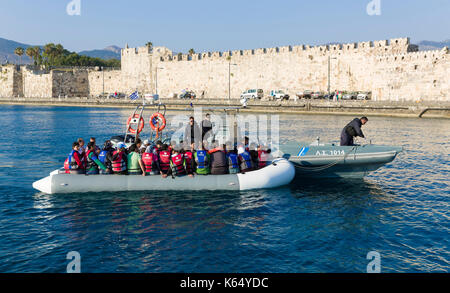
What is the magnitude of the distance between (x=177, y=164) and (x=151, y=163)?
2.43 ft

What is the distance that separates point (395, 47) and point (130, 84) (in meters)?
44.2

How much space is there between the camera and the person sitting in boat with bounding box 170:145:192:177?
12.2 metres

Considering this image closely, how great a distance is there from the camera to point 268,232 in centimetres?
961

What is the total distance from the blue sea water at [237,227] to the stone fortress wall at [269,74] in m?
29.0

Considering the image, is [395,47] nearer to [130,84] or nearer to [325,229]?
[325,229]

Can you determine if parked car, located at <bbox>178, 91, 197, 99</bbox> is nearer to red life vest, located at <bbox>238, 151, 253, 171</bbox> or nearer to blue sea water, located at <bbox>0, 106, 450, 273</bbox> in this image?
blue sea water, located at <bbox>0, 106, 450, 273</bbox>

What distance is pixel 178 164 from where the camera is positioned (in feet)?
40.3

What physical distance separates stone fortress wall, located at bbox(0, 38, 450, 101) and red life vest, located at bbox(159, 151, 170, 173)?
114 ft

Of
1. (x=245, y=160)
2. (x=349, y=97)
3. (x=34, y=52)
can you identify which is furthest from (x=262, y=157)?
(x=34, y=52)

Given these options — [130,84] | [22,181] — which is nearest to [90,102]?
[130,84]

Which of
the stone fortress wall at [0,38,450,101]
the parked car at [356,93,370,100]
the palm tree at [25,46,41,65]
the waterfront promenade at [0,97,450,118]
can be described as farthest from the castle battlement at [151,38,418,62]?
the palm tree at [25,46,41,65]

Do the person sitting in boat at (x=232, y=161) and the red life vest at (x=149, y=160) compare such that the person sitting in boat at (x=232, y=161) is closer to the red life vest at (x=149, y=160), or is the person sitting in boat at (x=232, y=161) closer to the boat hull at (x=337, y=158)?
the boat hull at (x=337, y=158)

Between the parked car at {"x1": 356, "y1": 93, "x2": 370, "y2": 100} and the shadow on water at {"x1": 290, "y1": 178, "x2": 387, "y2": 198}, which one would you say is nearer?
the shadow on water at {"x1": 290, "y1": 178, "x2": 387, "y2": 198}
